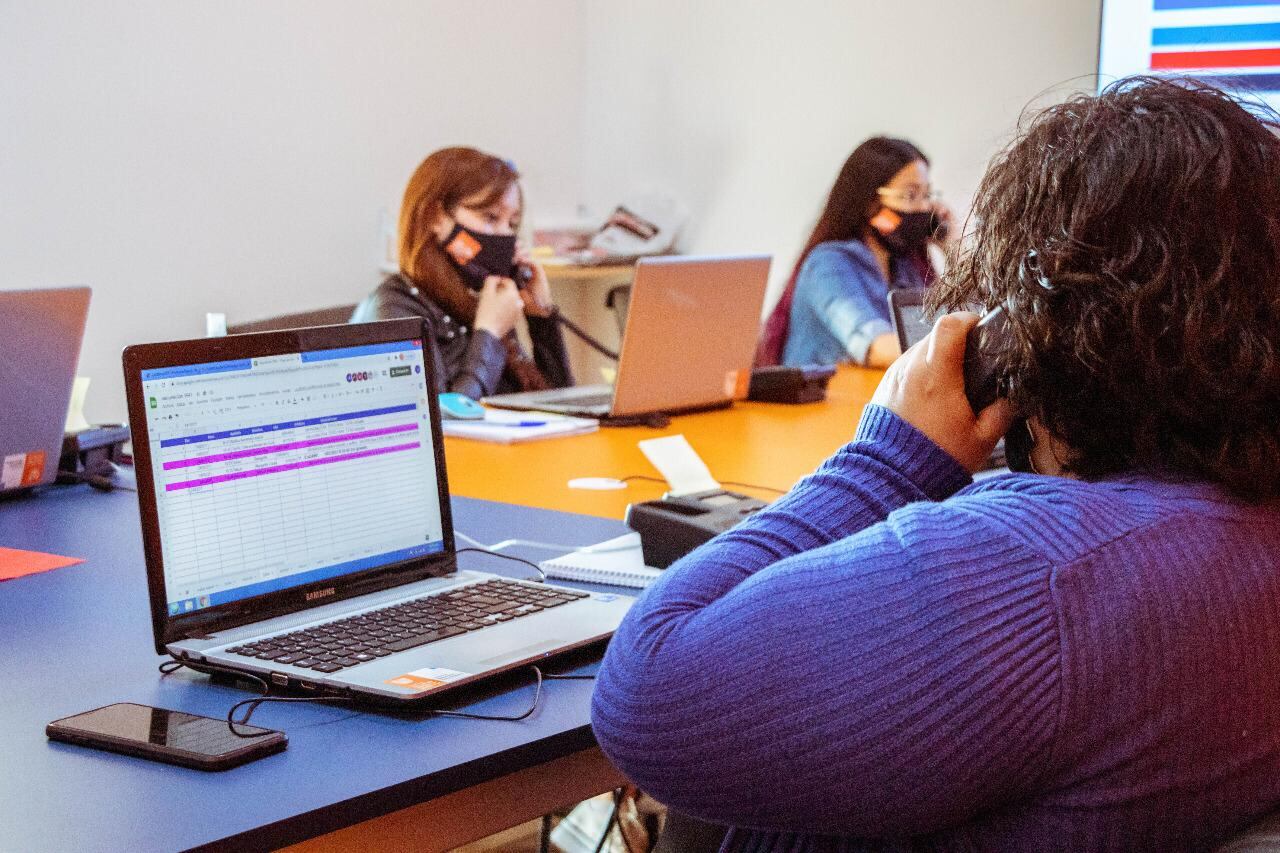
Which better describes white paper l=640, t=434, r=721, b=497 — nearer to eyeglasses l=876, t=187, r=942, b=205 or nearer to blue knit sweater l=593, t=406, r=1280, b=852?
blue knit sweater l=593, t=406, r=1280, b=852

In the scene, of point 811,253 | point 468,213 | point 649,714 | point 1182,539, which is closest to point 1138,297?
point 1182,539

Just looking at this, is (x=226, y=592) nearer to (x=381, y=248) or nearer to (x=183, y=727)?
(x=183, y=727)

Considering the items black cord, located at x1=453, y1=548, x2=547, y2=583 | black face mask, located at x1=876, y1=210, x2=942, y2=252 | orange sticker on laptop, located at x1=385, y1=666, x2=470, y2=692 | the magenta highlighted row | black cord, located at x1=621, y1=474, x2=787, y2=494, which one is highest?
the magenta highlighted row

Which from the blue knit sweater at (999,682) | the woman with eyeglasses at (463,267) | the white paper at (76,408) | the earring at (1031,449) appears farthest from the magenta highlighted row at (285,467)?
the woman with eyeglasses at (463,267)

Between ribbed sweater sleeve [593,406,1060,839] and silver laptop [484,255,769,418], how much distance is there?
1.68 metres

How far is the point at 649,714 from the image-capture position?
82 cm

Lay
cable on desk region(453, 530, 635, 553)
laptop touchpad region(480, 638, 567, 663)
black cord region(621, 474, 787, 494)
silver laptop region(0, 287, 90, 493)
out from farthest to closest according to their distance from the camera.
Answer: black cord region(621, 474, 787, 494)
silver laptop region(0, 287, 90, 493)
cable on desk region(453, 530, 635, 553)
laptop touchpad region(480, 638, 567, 663)

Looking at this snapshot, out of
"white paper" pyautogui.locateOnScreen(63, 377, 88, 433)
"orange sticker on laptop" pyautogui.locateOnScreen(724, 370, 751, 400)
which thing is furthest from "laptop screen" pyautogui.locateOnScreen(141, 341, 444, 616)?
"orange sticker on laptop" pyautogui.locateOnScreen(724, 370, 751, 400)

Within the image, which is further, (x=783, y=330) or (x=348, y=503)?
(x=783, y=330)

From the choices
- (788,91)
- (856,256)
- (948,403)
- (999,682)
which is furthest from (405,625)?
(788,91)

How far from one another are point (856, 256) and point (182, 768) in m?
2.88

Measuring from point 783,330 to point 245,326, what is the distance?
183 cm

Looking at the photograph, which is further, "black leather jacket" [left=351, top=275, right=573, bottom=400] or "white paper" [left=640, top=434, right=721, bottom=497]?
"black leather jacket" [left=351, top=275, right=573, bottom=400]

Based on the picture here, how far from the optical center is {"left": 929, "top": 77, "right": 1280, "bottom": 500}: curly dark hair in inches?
31.0
